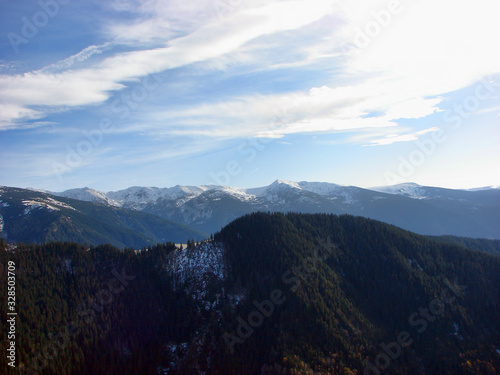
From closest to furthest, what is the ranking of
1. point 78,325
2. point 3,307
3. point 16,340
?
point 16,340
point 3,307
point 78,325

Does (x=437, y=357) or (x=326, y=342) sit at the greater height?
(x=326, y=342)

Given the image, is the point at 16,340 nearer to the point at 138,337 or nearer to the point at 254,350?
the point at 138,337

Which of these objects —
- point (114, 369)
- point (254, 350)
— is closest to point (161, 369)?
point (114, 369)

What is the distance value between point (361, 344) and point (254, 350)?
70.5 m

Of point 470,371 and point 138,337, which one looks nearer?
point 470,371

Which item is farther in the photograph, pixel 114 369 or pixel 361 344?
pixel 361 344

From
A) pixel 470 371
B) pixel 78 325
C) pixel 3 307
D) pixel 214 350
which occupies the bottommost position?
pixel 470 371

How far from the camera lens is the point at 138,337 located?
652 feet

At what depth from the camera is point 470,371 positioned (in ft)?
611

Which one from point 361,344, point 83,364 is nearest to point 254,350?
point 361,344

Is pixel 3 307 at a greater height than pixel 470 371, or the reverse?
pixel 3 307

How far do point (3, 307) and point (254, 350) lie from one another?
506 feet

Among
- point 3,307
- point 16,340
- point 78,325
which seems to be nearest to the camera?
point 16,340

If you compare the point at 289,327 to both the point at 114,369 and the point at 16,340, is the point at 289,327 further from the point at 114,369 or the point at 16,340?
the point at 16,340
